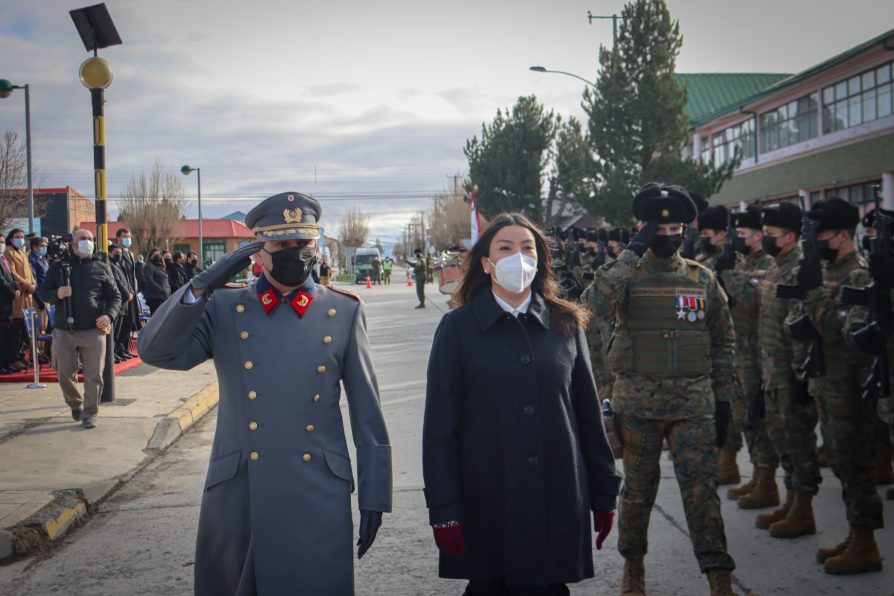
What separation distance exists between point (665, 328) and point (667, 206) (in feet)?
2.33

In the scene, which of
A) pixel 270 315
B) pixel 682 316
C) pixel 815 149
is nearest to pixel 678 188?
pixel 682 316

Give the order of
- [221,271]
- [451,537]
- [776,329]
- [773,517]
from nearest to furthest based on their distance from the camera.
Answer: [221,271]
[451,537]
[773,517]
[776,329]

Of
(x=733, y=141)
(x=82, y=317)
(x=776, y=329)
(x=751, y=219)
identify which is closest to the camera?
(x=776, y=329)

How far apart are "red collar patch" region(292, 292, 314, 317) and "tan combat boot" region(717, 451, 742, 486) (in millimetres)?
4948

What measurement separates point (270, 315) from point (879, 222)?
4.04m

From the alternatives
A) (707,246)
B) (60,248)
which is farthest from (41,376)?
(707,246)

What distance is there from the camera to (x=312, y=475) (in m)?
3.34

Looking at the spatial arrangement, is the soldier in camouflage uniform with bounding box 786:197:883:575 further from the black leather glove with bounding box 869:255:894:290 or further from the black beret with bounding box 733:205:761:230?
the black beret with bounding box 733:205:761:230

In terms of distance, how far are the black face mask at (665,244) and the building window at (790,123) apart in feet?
91.5

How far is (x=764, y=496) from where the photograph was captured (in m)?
6.75

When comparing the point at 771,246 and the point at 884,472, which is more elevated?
the point at 771,246

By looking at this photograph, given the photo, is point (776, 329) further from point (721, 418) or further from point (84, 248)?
point (84, 248)

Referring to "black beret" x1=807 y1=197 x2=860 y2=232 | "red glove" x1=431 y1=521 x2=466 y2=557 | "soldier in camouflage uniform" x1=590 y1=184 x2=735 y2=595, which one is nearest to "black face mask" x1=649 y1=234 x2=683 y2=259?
"soldier in camouflage uniform" x1=590 y1=184 x2=735 y2=595

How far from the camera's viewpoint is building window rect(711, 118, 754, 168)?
36188 millimetres
